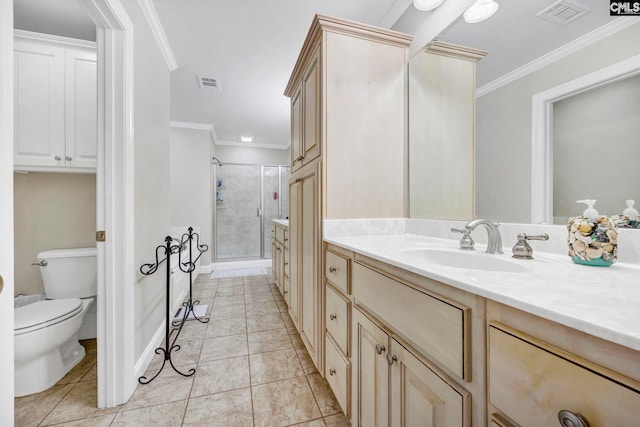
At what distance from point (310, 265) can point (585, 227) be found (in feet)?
3.94

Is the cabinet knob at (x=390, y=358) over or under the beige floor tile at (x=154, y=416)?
over

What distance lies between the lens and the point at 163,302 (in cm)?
204

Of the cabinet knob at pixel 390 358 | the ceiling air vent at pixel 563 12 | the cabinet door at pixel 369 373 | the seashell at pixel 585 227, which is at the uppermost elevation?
the ceiling air vent at pixel 563 12

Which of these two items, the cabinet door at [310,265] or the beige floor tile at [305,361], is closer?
the cabinet door at [310,265]

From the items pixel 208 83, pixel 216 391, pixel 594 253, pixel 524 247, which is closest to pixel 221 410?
pixel 216 391

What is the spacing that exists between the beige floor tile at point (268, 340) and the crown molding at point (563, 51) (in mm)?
1995

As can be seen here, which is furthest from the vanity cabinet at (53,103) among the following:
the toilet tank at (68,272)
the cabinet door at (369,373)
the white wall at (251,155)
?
the white wall at (251,155)

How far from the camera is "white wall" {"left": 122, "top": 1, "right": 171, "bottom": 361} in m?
1.49

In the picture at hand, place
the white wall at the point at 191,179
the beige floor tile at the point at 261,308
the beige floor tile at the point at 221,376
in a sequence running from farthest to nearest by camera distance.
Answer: the white wall at the point at 191,179 → the beige floor tile at the point at 261,308 → the beige floor tile at the point at 221,376

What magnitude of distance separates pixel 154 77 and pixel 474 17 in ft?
6.59

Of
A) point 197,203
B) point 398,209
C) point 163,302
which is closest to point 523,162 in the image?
point 398,209

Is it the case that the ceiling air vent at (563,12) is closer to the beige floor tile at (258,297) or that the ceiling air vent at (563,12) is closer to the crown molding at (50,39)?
the crown molding at (50,39)

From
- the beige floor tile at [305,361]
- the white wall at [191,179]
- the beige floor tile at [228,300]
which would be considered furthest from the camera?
the white wall at [191,179]

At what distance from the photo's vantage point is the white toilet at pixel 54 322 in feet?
4.34
